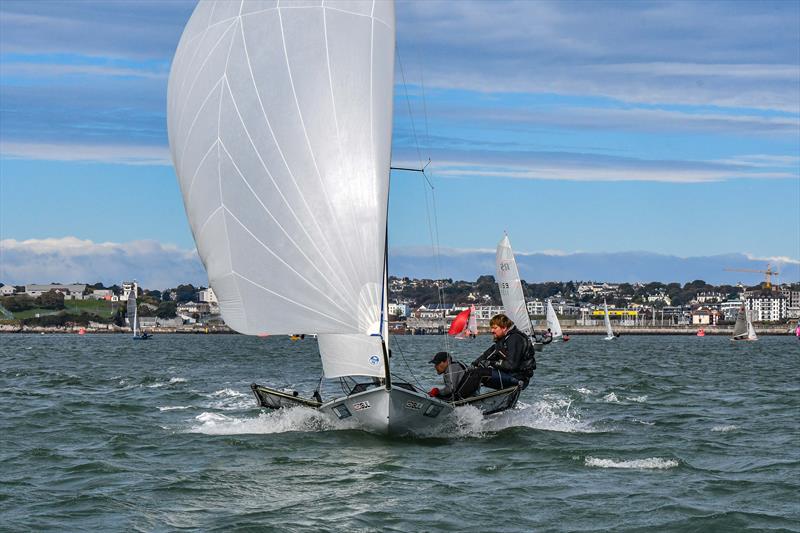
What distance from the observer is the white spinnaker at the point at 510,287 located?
58.9m

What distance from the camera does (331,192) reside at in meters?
17.1

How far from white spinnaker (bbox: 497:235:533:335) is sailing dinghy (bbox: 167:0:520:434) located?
4084 centimetres

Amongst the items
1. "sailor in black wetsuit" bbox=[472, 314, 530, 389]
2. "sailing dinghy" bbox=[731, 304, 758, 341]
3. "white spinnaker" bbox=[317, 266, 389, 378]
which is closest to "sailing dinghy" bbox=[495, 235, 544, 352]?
"sailor in black wetsuit" bbox=[472, 314, 530, 389]

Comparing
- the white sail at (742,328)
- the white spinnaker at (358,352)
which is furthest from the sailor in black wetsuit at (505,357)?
the white sail at (742,328)

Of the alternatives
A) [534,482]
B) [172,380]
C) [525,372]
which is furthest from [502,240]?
[534,482]

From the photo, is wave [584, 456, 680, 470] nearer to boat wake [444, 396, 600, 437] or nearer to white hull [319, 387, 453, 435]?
white hull [319, 387, 453, 435]

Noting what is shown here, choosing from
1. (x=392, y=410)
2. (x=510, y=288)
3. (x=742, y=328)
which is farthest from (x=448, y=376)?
(x=742, y=328)

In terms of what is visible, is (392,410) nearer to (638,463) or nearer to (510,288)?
(638,463)

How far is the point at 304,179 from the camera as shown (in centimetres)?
1720

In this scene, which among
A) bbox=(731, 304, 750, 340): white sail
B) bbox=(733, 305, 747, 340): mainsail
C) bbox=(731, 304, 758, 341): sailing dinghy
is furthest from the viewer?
bbox=(733, 305, 747, 340): mainsail

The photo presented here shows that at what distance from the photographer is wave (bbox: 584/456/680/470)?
15797mm

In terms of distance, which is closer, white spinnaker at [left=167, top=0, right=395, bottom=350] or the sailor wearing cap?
white spinnaker at [left=167, top=0, right=395, bottom=350]

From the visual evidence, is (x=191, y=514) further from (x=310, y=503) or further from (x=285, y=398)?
(x=285, y=398)

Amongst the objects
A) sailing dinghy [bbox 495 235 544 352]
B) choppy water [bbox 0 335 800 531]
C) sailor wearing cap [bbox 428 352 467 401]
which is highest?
sailing dinghy [bbox 495 235 544 352]
